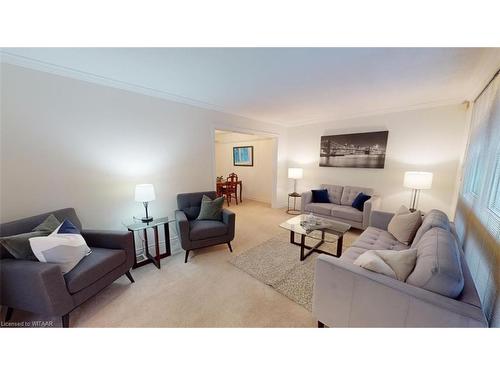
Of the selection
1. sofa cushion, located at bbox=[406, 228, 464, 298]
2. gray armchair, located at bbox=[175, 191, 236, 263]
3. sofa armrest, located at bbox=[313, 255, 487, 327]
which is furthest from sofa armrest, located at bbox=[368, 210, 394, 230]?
gray armchair, located at bbox=[175, 191, 236, 263]

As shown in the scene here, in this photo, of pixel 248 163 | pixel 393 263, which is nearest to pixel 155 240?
pixel 393 263

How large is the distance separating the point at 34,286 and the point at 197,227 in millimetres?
1413

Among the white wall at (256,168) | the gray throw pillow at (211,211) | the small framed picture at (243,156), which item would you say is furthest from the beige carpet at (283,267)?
the small framed picture at (243,156)

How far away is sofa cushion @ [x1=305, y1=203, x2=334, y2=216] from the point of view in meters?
3.50

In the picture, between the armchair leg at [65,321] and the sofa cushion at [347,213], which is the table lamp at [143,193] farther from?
the sofa cushion at [347,213]

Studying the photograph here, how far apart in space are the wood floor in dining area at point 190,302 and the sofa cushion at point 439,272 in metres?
0.88

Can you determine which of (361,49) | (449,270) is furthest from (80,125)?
(449,270)

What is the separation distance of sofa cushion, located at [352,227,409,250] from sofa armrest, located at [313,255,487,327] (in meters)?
0.92

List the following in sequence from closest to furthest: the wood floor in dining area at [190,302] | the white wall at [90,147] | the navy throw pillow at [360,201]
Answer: the wood floor in dining area at [190,302], the white wall at [90,147], the navy throw pillow at [360,201]

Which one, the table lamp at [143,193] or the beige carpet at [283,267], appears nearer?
the beige carpet at [283,267]

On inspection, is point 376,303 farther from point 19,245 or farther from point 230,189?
point 230,189

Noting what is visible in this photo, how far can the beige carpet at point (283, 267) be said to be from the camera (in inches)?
71.4

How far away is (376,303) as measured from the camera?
1.07m

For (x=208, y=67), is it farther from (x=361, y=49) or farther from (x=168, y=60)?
(x=361, y=49)
